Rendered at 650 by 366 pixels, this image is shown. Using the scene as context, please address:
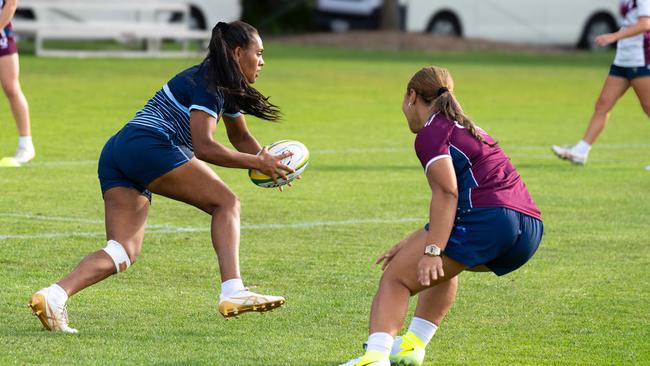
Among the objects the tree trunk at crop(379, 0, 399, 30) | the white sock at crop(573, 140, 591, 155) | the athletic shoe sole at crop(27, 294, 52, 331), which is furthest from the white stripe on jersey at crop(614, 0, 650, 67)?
the tree trunk at crop(379, 0, 399, 30)

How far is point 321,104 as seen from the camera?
70.2ft

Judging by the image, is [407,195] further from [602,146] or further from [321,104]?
[321,104]

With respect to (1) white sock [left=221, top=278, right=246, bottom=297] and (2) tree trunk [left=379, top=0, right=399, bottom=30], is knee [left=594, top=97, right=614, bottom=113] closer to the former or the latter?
(1) white sock [left=221, top=278, right=246, bottom=297]

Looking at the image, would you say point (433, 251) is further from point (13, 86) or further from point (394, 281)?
point (13, 86)

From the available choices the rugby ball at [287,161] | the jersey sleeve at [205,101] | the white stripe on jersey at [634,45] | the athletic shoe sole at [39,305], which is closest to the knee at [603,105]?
the white stripe on jersey at [634,45]

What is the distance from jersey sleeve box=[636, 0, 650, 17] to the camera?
14.2 meters

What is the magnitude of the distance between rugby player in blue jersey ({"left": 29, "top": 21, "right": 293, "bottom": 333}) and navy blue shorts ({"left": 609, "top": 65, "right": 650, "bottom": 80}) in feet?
26.0

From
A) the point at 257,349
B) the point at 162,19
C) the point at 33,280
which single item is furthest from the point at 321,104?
the point at 162,19

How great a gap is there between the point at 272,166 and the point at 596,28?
1336 inches

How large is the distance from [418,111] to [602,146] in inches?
426

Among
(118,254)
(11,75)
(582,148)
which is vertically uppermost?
(118,254)

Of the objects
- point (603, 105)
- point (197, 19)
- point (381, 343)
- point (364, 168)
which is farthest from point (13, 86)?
point (197, 19)

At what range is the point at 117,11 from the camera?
1455 inches

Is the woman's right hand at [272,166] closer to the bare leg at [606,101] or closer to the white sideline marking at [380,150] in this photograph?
the white sideline marking at [380,150]
